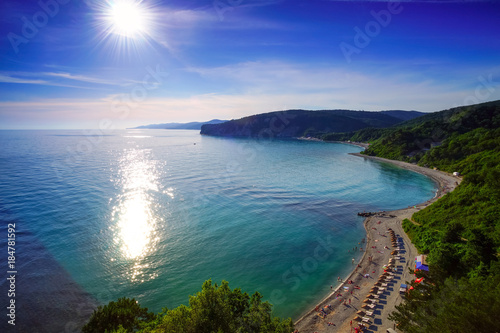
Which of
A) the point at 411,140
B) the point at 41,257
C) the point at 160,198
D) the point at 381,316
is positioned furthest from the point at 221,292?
the point at 411,140

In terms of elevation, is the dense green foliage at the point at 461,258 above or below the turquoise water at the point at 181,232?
above

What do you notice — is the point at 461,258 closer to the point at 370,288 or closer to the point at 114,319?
the point at 370,288

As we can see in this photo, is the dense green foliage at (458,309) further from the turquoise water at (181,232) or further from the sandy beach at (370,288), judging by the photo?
the turquoise water at (181,232)

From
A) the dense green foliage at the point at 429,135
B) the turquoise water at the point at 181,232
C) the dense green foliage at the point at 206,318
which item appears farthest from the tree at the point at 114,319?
the dense green foliage at the point at 429,135

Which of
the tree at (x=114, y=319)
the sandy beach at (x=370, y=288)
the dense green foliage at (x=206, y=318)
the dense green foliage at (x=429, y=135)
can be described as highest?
the dense green foliage at (x=429, y=135)

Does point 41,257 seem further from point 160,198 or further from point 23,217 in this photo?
point 160,198

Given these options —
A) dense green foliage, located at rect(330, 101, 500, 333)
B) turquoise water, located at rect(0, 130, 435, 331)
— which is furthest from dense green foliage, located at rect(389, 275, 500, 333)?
turquoise water, located at rect(0, 130, 435, 331)

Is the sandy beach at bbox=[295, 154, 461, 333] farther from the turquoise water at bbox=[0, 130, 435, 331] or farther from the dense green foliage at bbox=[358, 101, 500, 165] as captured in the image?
the dense green foliage at bbox=[358, 101, 500, 165]
